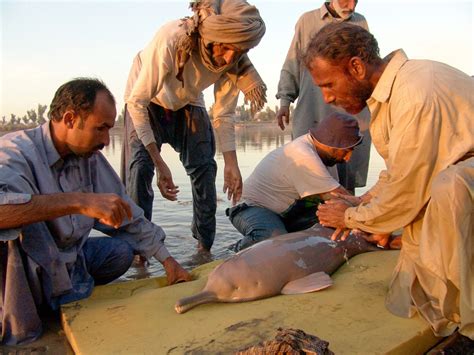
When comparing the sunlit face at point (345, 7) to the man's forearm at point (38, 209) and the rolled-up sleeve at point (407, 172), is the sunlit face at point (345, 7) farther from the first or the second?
the man's forearm at point (38, 209)

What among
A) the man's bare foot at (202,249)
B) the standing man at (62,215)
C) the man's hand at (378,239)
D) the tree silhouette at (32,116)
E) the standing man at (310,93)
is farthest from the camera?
the tree silhouette at (32,116)

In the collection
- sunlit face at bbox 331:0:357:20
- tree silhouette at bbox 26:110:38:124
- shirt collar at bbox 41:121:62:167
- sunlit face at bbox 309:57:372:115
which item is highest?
sunlit face at bbox 331:0:357:20

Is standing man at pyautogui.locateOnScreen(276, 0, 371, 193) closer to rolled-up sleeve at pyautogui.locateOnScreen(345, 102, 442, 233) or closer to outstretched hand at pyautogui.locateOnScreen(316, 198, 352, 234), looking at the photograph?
outstretched hand at pyautogui.locateOnScreen(316, 198, 352, 234)

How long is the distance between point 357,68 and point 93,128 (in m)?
1.53

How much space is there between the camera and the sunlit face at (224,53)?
3.87m

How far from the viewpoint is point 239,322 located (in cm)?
266

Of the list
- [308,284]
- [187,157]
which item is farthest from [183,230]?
[308,284]

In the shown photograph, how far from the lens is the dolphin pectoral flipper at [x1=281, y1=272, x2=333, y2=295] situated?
3.05 meters

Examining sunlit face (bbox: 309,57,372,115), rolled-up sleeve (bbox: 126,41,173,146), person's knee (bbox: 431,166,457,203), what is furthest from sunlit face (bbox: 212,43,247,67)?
person's knee (bbox: 431,166,457,203)

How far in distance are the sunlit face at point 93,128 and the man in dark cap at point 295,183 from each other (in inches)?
61.0

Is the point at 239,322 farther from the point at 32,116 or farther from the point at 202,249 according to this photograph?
the point at 32,116

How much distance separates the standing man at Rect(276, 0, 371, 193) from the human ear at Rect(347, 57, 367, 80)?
282 cm

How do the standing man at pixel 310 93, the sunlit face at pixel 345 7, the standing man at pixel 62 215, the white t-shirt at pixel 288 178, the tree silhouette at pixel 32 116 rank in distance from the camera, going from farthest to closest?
the tree silhouette at pixel 32 116, the standing man at pixel 310 93, the sunlit face at pixel 345 7, the white t-shirt at pixel 288 178, the standing man at pixel 62 215

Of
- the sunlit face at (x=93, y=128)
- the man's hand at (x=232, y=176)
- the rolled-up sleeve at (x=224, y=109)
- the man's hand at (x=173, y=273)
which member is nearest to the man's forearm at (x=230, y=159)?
the man's hand at (x=232, y=176)
